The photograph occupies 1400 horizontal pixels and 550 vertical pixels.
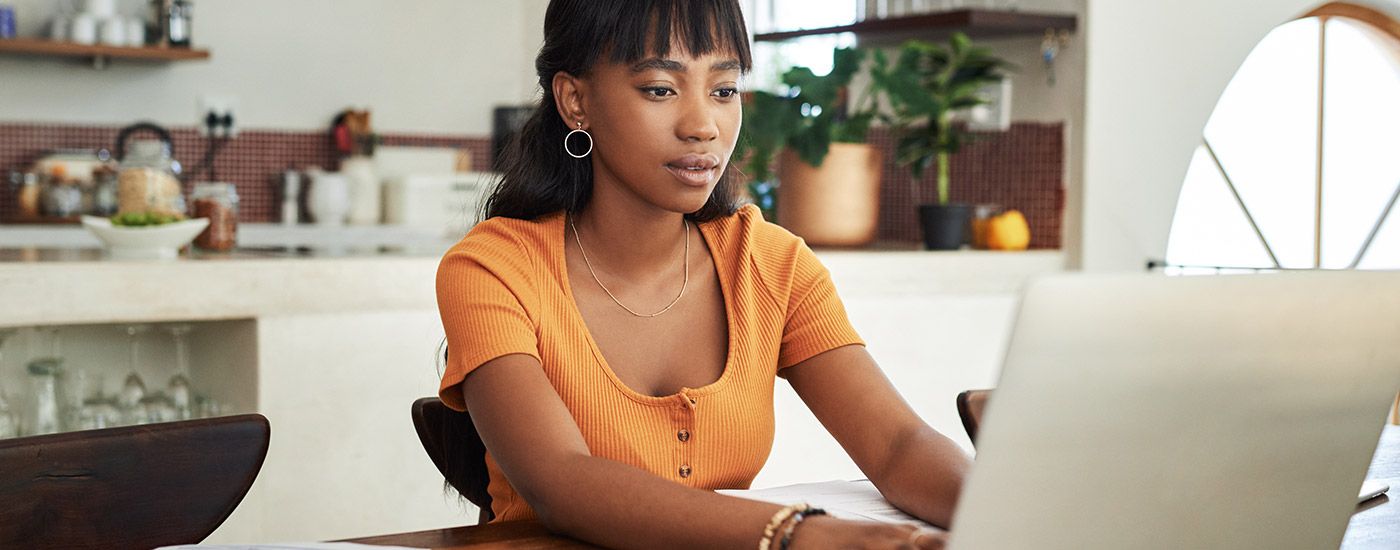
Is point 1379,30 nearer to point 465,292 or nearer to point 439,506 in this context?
point 439,506

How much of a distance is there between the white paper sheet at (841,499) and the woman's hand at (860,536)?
0.60 ft

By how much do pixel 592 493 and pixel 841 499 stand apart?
0.25 meters

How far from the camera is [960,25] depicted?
10.4 ft

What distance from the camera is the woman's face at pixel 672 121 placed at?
1306mm

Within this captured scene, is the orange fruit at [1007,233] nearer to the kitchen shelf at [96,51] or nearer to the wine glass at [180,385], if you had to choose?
the wine glass at [180,385]

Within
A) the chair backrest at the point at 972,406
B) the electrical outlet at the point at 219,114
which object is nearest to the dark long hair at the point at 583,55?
the chair backrest at the point at 972,406

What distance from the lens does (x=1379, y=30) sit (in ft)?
10.7

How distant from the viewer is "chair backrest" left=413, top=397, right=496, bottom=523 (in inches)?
57.7

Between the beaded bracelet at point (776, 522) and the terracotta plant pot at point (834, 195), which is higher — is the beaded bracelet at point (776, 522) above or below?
below

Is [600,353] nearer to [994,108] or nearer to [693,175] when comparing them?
[693,175]

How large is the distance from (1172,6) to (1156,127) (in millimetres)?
289

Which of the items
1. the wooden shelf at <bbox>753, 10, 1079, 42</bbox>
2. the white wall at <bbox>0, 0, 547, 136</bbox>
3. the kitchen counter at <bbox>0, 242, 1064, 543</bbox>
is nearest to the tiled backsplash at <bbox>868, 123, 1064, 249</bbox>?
the wooden shelf at <bbox>753, 10, 1079, 42</bbox>

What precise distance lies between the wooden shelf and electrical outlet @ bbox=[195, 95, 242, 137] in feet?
9.15

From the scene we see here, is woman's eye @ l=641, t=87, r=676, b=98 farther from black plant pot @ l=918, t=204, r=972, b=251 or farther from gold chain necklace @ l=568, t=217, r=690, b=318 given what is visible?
black plant pot @ l=918, t=204, r=972, b=251
